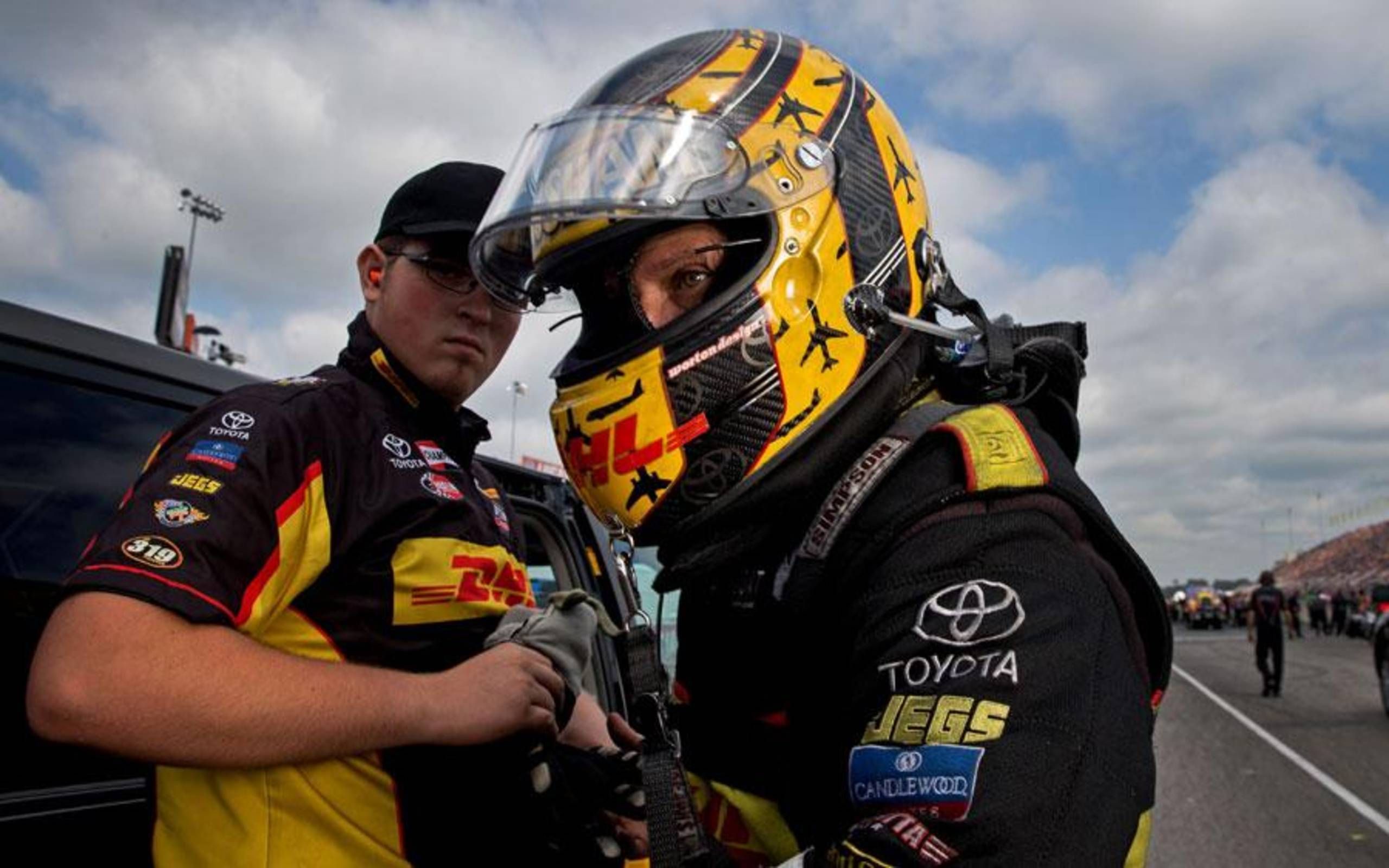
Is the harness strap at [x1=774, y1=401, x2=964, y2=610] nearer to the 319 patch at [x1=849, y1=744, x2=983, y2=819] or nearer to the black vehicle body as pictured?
the 319 patch at [x1=849, y1=744, x2=983, y2=819]

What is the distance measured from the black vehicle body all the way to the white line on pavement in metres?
7.59

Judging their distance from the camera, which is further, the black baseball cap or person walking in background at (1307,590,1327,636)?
person walking in background at (1307,590,1327,636)

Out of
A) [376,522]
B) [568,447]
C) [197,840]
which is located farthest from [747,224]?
[197,840]

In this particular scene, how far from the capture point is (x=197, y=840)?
162cm

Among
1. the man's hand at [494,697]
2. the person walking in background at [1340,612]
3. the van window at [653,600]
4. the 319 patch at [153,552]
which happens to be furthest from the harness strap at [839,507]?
the person walking in background at [1340,612]

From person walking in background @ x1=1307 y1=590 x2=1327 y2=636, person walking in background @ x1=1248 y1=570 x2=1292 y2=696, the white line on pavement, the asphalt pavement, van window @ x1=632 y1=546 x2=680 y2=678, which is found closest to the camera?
van window @ x1=632 y1=546 x2=680 y2=678

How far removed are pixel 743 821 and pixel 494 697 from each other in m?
0.48

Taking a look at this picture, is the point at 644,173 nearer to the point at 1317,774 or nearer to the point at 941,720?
the point at 941,720

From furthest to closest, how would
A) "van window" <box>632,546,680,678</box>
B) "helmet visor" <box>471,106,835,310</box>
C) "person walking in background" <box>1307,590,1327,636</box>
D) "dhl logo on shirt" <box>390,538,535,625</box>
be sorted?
"person walking in background" <box>1307,590,1327,636</box>
"van window" <box>632,546,680,678</box>
"dhl logo on shirt" <box>390,538,535,625</box>
"helmet visor" <box>471,106,835,310</box>

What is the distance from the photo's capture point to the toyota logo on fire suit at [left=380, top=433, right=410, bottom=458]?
1.92 meters

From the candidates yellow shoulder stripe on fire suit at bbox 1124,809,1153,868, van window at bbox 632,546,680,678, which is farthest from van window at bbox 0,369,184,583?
van window at bbox 632,546,680,678

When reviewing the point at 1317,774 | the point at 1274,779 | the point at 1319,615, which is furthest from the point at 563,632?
the point at 1319,615

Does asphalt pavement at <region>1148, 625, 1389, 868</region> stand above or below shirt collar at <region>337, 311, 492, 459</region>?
below

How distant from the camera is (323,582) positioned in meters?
1.74
